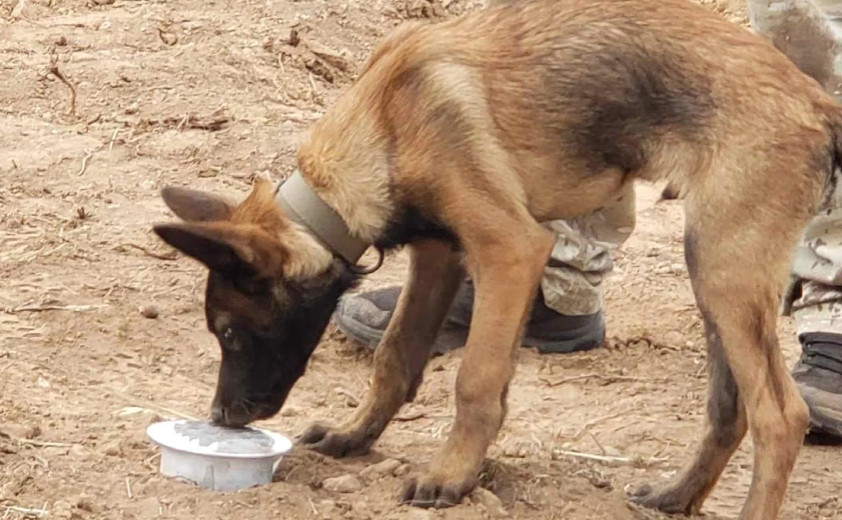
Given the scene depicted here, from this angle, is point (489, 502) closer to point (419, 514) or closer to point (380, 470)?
point (419, 514)

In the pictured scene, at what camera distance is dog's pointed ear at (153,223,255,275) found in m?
4.16

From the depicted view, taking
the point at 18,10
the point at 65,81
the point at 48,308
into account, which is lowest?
the point at 48,308

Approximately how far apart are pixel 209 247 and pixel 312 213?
1.28 ft

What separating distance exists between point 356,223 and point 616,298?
2.91m

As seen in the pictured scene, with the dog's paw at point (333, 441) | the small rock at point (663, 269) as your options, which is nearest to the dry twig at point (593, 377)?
the dog's paw at point (333, 441)

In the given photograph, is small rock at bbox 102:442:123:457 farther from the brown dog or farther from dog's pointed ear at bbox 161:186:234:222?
dog's pointed ear at bbox 161:186:234:222

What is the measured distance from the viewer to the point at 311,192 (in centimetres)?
455

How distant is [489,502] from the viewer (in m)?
4.39

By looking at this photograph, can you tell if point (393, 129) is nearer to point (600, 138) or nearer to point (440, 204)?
point (440, 204)

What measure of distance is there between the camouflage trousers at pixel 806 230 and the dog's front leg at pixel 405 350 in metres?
0.73

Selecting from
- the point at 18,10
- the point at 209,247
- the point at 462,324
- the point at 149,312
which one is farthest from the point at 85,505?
the point at 18,10

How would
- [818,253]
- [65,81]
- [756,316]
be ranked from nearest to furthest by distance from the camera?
[756,316], [818,253], [65,81]

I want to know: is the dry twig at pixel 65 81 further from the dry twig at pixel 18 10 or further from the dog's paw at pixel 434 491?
the dog's paw at pixel 434 491

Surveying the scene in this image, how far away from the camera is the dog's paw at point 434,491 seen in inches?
171
